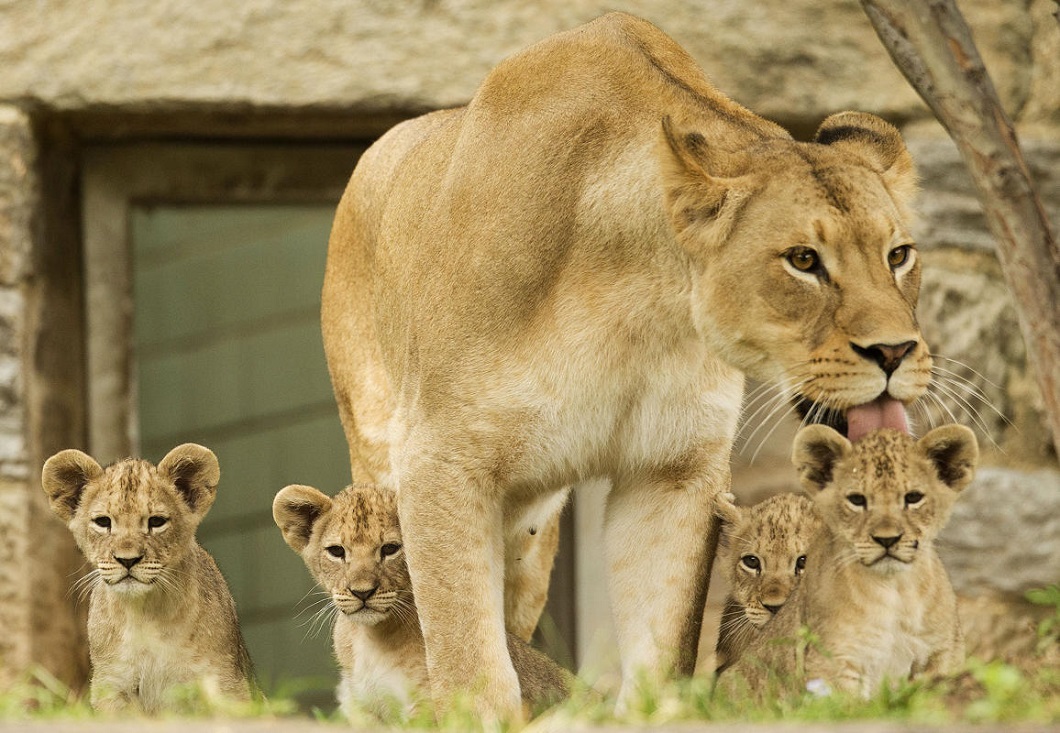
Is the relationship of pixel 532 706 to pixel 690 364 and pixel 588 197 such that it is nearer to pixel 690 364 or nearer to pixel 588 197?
pixel 690 364

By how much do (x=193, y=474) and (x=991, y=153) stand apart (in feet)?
7.13

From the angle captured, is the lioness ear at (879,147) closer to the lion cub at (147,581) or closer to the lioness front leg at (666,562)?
the lioness front leg at (666,562)

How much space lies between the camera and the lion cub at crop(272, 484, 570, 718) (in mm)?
4273

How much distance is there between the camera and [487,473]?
4.07 m

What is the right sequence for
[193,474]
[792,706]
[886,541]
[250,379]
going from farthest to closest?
[250,379]
[193,474]
[886,541]
[792,706]

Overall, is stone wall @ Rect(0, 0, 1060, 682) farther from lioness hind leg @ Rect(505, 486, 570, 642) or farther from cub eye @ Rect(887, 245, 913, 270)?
cub eye @ Rect(887, 245, 913, 270)

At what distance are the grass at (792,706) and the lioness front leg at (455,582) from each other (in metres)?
0.14

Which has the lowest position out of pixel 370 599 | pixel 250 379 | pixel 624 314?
pixel 370 599

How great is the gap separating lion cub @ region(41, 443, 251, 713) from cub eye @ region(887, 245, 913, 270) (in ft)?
5.95

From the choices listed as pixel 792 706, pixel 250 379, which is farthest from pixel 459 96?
pixel 250 379

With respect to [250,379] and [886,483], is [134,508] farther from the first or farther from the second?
[250,379]

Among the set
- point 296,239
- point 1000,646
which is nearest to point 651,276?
point 1000,646

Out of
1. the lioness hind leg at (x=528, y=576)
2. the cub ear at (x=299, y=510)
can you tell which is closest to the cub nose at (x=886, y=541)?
the lioness hind leg at (x=528, y=576)

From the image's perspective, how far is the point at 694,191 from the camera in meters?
3.79
